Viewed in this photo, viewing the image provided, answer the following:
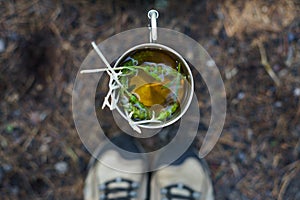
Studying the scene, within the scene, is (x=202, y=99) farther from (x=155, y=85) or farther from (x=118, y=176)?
(x=118, y=176)

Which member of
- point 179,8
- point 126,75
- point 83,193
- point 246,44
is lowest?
point 83,193

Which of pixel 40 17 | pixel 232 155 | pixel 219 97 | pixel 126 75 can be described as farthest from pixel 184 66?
pixel 40 17

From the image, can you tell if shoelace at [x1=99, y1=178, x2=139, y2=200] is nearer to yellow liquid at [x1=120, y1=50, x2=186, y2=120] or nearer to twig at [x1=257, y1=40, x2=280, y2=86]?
yellow liquid at [x1=120, y1=50, x2=186, y2=120]

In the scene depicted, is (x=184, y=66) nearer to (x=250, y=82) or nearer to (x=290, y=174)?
(x=250, y=82)

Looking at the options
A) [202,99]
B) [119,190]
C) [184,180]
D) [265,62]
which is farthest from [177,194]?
[265,62]

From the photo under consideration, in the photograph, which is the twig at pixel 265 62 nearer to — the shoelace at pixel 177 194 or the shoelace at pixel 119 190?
the shoelace at pixel 177 194

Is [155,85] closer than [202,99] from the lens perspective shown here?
Yes
